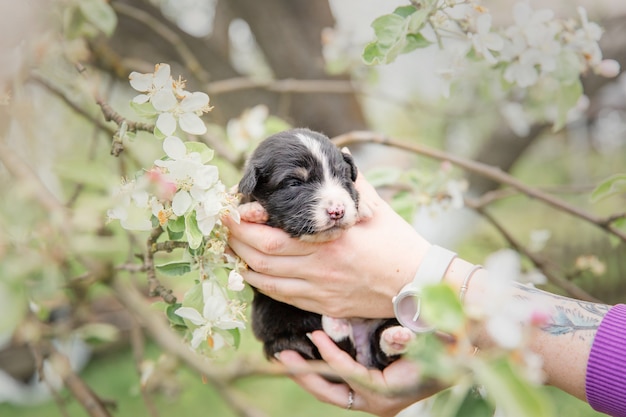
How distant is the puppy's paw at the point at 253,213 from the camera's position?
1881 mm

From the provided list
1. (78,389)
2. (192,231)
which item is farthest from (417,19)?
(78,389)

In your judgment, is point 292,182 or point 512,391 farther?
point 292,182

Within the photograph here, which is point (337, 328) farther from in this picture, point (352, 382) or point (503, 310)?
point (503, 310)

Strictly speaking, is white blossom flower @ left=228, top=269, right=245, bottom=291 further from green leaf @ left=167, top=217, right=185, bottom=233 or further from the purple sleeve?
the purple sleeve

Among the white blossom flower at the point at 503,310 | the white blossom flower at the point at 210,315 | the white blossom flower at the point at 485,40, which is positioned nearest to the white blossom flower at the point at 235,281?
the white blossom flower at the point at 210,315

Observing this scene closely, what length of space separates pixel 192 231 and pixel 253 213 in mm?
470

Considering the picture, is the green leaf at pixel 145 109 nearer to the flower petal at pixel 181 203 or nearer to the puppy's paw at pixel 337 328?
the flower petal at pixel 181 203

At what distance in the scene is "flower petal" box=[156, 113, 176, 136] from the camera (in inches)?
56.9

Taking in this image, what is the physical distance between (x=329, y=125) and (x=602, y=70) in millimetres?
2199

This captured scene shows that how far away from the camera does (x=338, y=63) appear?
319 cm

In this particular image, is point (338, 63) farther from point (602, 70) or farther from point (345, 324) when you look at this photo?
point (345, 324)

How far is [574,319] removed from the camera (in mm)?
1640

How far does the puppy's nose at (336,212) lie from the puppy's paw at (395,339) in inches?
14.0

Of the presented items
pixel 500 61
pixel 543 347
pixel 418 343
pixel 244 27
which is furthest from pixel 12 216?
pixel 244 27
